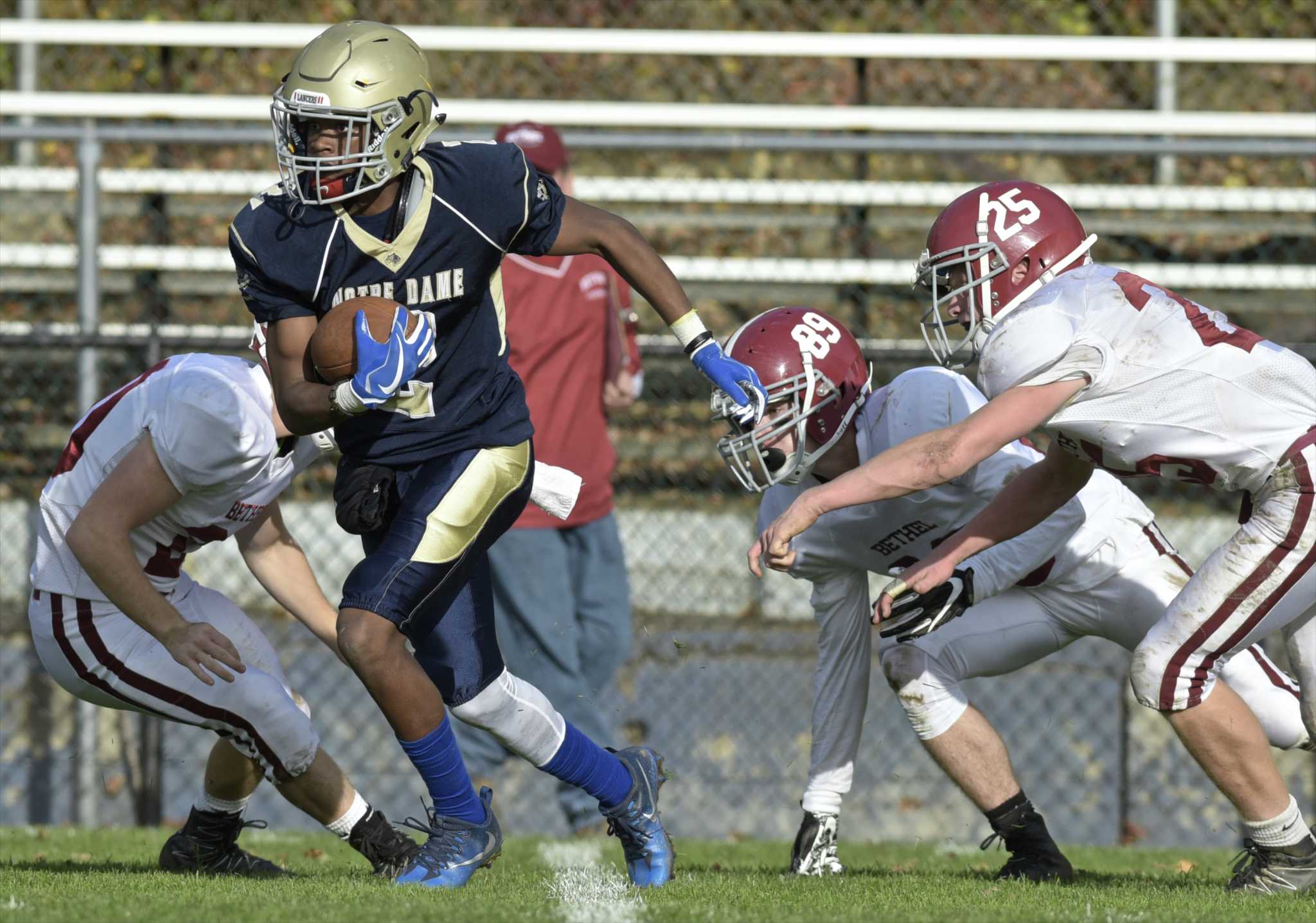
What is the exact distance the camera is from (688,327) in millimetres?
3969

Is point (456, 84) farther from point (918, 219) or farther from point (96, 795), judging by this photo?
point (96, 795)

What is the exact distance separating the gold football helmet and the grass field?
5.08 feet

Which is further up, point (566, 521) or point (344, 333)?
point (344, 333)

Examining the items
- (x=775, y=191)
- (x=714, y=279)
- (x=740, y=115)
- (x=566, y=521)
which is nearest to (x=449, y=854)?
(x=566, y=521)

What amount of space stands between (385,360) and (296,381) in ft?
1.08

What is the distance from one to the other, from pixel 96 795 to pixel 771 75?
592 cm

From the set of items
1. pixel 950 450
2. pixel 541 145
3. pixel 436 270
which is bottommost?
pixel 950 450

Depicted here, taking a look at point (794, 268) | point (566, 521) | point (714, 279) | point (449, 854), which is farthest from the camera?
point (714, 279)

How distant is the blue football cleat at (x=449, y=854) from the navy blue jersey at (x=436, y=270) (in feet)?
2.81

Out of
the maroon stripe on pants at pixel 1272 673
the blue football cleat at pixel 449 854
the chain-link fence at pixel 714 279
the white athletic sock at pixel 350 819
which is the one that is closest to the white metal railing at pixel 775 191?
the chain-link fence at pixel 714 279

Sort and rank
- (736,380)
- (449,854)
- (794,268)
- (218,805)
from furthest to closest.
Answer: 1. (794,268)
2. (218,805)
3. (736,380)
4. (449,854)

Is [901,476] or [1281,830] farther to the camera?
[1281,830]

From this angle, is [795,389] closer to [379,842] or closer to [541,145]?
[379,842]

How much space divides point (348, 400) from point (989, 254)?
64.3 inches
